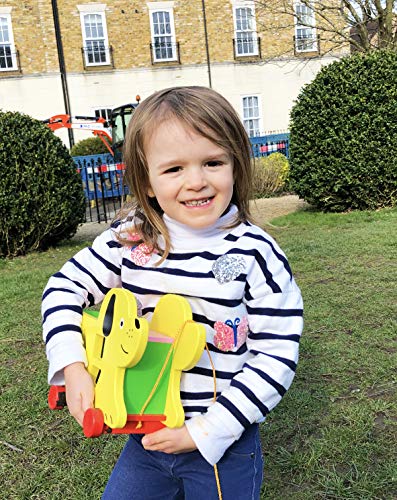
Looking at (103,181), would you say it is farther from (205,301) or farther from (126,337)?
(126,337)

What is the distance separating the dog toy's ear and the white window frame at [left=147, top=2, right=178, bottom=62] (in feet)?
71.0

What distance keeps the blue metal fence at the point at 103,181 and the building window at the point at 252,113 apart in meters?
7.64

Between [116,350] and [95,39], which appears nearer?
[116,350]

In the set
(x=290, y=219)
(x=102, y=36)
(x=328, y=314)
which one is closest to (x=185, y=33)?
(x=102, y=36)

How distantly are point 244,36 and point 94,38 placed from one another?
19.6 ft

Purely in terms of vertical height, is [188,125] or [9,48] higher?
[9,48]

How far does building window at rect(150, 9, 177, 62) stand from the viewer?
21625mm

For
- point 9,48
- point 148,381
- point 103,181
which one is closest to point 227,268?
point 148,381

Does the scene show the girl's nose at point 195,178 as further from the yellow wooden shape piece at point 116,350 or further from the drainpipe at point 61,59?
the drainpipe at point 61,59

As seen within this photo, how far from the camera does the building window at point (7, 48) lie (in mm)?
20172

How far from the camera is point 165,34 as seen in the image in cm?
2170

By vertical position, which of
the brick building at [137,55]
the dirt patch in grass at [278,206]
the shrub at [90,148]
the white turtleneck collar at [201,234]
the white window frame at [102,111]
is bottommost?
the dirt patch in grass at [278,206]

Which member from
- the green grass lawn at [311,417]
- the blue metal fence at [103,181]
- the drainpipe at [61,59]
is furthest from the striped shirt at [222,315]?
the drainpipe at [61,59]

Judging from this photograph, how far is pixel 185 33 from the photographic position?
22.0 metres
